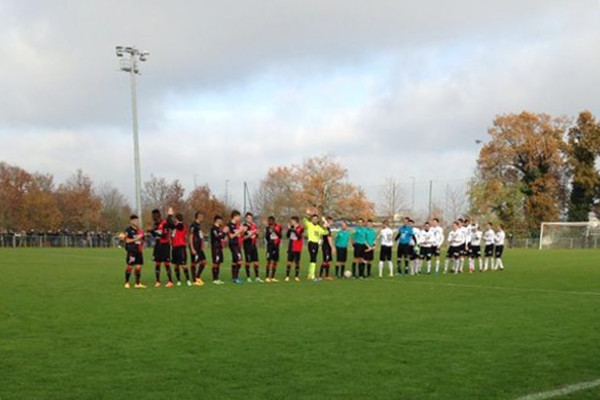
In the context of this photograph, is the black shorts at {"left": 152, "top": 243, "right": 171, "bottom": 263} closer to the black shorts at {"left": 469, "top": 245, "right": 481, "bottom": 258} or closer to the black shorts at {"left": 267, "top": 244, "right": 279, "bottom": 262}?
the black shorts at {"left": 267, "top": 244, "right": 279, "bottom": 262}

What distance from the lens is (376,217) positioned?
75.4 m

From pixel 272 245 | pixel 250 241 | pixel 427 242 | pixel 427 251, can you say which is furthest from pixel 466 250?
pixel 250 241

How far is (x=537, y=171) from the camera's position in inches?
2544

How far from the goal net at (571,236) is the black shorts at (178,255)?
48.4m

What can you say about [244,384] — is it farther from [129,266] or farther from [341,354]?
[129,266]

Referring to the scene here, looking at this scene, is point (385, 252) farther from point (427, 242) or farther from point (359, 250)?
point (427, 242)

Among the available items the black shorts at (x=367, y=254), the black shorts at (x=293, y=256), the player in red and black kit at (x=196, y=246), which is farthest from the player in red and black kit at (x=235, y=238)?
the black shorts at (x=367, y=254)

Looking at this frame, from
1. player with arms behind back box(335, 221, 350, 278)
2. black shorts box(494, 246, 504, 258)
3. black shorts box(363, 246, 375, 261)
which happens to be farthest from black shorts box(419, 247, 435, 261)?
player with arms behind back box(335, 221, 350, 278)

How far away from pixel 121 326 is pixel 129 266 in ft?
23.3

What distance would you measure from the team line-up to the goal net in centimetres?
3598

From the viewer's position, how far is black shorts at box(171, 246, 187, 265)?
58.8 ft

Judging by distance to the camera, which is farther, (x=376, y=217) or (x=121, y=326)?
(x=376, y=217)

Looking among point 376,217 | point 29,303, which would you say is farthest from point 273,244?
point 376,217

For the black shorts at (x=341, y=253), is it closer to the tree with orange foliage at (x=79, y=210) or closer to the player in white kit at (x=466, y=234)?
the player in white kit at (x=466, y=234)
